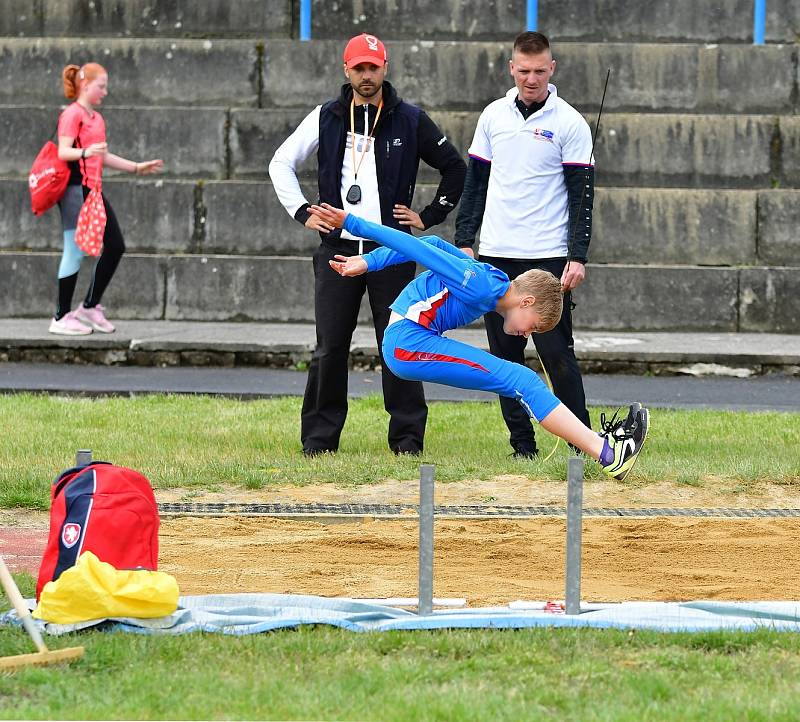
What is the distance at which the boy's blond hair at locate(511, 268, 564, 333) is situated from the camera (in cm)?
647

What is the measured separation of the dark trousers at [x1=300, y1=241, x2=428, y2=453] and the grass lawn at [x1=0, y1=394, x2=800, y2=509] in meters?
0.17

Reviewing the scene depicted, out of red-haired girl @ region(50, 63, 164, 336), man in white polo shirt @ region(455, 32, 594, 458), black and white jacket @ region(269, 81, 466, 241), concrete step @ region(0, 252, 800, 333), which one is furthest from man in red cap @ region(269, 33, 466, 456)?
concrete step @ region(0, 252, 800, 333)

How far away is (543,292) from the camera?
6473 millimetres

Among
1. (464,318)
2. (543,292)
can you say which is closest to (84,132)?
(464,318)

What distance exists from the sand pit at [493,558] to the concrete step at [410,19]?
32.6 feet

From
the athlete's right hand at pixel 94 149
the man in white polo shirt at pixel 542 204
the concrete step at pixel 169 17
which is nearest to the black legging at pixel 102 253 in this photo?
the athlete's right hand at pixel 94 149

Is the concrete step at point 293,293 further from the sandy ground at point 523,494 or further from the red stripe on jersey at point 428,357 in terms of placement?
the red stripe on jersey at point 428,357

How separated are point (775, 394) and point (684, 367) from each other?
1.15 metres

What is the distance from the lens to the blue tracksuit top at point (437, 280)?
6.34 meters

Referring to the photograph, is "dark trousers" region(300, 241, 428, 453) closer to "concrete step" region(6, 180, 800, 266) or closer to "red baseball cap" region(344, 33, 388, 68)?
"red baseball cap" region(344, 33, 388, 68)

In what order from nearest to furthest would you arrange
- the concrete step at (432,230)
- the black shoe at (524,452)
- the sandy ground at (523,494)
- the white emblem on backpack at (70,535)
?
1. the white emblem on backpack at (70,535)
2. the sandy ground at (523,494)
3. the black shoe at (524,452)
4. the concrete step at (432,230)

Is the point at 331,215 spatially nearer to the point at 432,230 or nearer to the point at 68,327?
the point at 68,327

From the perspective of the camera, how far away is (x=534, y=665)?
4.42m

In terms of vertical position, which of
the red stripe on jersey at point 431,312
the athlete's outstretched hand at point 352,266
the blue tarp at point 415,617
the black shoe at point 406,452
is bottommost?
the black shoe at point 406,452
